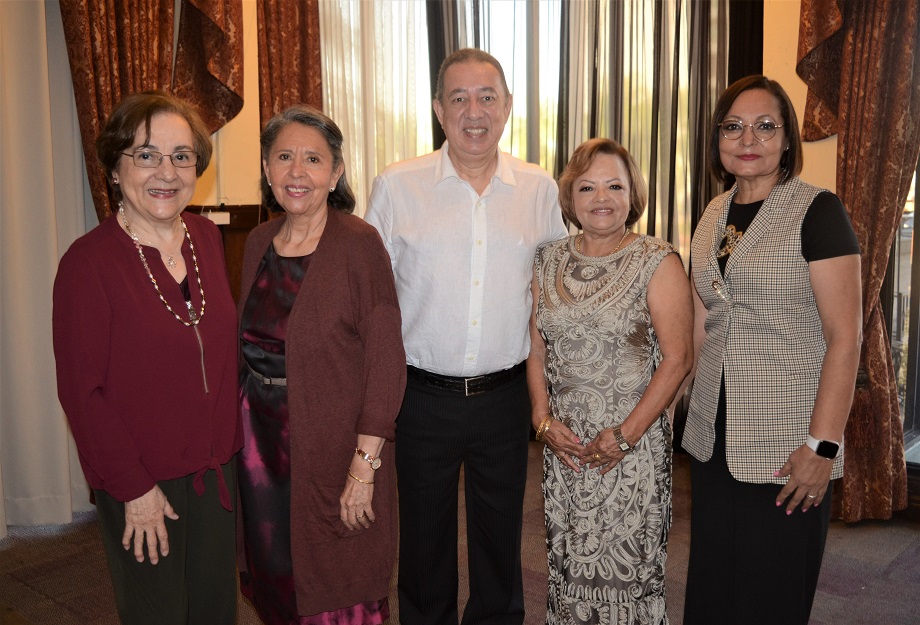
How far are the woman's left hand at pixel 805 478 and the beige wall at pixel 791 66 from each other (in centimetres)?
234

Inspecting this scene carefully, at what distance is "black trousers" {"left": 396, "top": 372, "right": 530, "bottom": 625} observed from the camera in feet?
8.16

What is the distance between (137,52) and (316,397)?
8.96 feet

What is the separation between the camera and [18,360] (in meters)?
3.90

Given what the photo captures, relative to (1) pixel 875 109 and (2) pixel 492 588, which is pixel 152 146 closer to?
(2) pixel 492 588

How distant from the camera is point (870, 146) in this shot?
3.64m

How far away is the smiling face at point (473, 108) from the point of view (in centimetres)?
245

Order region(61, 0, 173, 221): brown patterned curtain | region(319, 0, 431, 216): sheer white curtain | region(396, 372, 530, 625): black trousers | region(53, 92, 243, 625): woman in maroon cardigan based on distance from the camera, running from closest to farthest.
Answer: region(53, 92, 243, 625): woman in maroon cardigan
region(396, 372, 530, 625): black trousers
region(61, 0, 173, 221): brown patterned curtain
region(319, 0, 431, 216): sheer white curtain

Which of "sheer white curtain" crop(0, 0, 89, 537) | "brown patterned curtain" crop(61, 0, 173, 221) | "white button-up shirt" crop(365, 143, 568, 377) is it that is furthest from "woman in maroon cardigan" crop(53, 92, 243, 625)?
"sheer white curtain" crop(0, 0, 89, 537)

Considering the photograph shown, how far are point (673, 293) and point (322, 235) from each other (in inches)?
41.1

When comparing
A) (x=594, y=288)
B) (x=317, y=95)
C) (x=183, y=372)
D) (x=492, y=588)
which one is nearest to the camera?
(x=183, y=372)

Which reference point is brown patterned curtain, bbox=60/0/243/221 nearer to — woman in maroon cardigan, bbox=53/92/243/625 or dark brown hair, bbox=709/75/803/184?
woman in maroon cardigan, bbox=53/92/243/625

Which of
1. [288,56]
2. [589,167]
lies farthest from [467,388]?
[288,56]

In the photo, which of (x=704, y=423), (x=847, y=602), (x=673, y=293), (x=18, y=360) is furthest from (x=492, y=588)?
(x=18, y=360)

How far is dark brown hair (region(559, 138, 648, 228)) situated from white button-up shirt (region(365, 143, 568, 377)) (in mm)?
177
